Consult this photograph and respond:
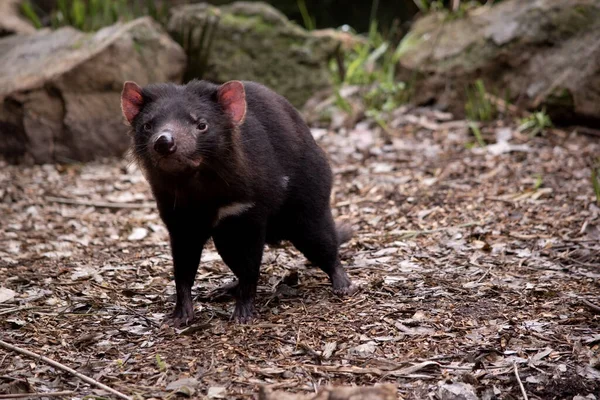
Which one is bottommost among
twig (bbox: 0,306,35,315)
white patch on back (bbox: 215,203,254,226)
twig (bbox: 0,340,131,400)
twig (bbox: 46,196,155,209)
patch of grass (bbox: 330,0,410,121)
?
twig (bbox: 46,196,155,209)

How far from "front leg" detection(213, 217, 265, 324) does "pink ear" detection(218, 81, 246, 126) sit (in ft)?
1.37

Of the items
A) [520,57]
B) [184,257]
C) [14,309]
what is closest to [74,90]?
[14,309]

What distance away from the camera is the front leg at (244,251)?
2.97 meters

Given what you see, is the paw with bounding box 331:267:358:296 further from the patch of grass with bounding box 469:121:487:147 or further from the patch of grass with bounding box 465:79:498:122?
the patch of grass with bounding box 465:79:498:122

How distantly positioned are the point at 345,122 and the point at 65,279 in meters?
3.34

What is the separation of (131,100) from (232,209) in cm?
59

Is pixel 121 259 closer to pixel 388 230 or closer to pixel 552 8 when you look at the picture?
pixel 388 230

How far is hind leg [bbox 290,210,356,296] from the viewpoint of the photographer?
3.30 metres

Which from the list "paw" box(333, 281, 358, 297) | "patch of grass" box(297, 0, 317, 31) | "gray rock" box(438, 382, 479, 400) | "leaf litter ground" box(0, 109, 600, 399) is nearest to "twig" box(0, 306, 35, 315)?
"leaf litter ground" box(0, 109, 600, 399)

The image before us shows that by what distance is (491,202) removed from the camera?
179 inches

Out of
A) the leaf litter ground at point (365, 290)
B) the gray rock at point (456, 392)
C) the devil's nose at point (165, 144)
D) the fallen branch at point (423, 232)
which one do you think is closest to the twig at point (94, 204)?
the leaf litter ground at point (365, 290)

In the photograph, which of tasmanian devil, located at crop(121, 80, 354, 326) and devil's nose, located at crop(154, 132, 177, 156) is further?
tasmanian devil, located at crop(121, 80, 354, 326)

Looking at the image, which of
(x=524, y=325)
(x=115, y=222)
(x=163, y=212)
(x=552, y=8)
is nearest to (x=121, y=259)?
(x=115, y=222)

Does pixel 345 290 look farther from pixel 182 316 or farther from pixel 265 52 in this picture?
pixel 265 52
